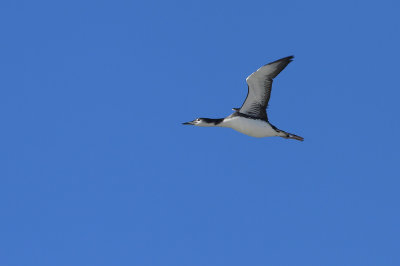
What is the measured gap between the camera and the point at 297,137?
111ft

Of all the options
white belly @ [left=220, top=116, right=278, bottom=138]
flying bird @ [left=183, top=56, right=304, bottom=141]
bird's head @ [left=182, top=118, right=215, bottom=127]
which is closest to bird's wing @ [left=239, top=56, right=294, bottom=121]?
flying bird @ [left=183, top=56, right=304, bottom=141]

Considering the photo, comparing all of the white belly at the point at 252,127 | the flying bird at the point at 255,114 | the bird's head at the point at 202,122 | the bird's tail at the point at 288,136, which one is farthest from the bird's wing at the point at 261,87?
the bird's head at the point at 202,122

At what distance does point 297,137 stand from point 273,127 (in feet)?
4.66

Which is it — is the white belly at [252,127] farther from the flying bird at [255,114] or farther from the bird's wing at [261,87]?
the bird's wing at [261,87]

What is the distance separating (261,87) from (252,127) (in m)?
1.54

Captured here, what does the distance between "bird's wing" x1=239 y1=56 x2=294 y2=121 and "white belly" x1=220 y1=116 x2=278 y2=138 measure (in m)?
0.34

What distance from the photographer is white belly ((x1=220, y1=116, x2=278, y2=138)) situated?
3259cm

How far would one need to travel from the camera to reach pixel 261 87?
3216 centimetres

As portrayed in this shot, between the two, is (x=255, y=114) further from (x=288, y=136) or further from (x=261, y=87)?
(x=288, y=136)

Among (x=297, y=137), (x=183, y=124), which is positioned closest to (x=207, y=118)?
(x=183, y=124)

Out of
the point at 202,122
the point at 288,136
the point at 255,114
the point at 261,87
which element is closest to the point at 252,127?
the point at 255,114

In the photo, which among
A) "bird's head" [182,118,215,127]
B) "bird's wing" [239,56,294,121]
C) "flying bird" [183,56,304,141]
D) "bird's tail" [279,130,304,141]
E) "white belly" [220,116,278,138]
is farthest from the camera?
"bird's head" [182,118,215,127]

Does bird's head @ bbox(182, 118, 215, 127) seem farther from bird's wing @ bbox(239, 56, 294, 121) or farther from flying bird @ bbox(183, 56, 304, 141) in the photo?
bird's wing @ bbox(239, 56, 294, 121)

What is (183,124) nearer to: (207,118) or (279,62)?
(207,118)
